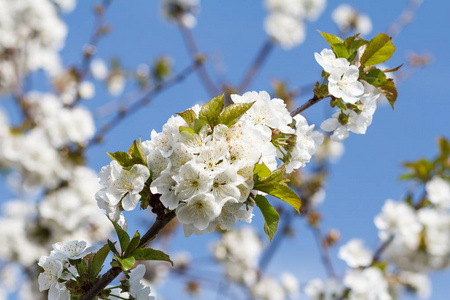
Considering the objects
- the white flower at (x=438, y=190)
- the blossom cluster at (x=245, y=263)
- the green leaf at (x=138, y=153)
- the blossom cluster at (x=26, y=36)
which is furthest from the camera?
the blossom cluster at (x=245, y=263)

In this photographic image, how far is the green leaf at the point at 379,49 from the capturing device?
4.43 feet

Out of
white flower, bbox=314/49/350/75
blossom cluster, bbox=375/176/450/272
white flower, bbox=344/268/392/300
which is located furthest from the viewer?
blossom cluster, bbox=375/176/450/272

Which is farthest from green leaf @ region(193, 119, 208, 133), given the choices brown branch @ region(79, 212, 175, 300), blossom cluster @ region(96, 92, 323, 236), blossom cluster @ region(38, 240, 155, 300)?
blossom cluster @ region(38, 240, 155, 300)

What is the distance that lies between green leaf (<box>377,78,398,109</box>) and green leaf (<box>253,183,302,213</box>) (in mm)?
491

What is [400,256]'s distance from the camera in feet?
13.8

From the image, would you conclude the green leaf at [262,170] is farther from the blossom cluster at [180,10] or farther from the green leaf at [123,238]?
the blossom cluster at [180,10]

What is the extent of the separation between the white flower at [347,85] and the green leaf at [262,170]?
12.8 inches

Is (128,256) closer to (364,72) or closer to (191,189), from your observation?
(191,189)

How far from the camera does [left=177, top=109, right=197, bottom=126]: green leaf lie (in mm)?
1163

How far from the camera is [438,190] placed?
3695 millimetres

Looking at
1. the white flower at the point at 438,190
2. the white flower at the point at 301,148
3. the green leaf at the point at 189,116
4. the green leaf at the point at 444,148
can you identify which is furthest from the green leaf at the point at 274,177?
the green leaf at the point at 444,148

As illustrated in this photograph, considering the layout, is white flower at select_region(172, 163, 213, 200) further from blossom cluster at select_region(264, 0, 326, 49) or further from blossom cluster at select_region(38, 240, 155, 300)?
blossom cluster at select_region(264, 0, 326, 49)

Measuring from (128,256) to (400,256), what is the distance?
3.73 metres

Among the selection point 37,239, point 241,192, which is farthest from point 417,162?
point 37,239
